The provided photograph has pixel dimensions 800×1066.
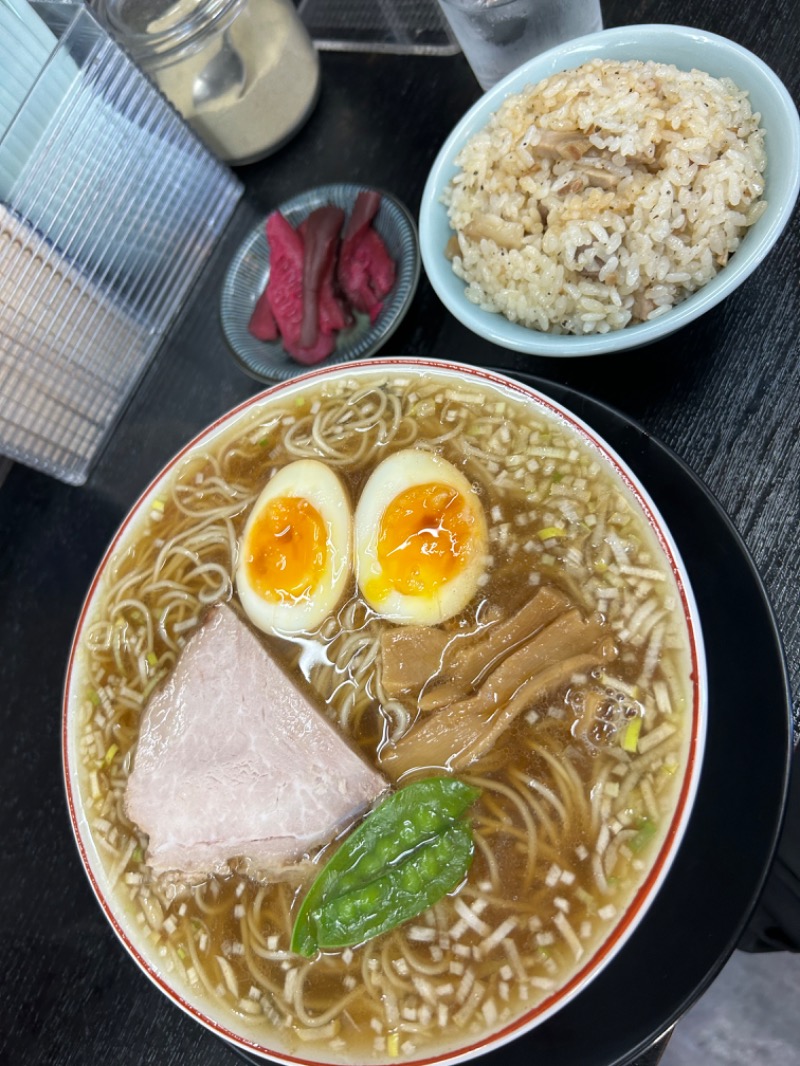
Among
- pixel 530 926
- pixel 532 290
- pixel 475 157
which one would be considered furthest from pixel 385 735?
pixel 475 157

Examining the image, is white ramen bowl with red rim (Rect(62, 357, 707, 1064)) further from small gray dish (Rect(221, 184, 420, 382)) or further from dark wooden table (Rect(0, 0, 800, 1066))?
small gray dish (Rect(221, 184, 420, 382))

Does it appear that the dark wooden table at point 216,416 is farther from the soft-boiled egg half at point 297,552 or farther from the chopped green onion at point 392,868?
the soft-boiled egg half at point 297,552

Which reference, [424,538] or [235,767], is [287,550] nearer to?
[424,538]

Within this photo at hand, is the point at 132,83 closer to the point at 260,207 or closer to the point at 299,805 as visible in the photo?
the point at 260,207

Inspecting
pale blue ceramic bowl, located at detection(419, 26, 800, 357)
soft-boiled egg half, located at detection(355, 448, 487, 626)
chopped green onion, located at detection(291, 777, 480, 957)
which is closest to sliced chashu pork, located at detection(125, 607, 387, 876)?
chopped green onion, located at detection(291, 777, 480, 957)

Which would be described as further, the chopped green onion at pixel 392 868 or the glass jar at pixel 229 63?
the glass jar at pixel 229 63

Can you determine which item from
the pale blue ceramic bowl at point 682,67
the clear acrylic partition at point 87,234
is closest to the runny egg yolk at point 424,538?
the pale blue ceramic bowl at point 682,67
